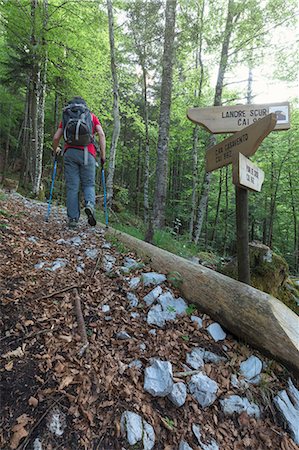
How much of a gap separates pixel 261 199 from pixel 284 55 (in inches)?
350

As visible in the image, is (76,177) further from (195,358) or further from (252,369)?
(252,369)

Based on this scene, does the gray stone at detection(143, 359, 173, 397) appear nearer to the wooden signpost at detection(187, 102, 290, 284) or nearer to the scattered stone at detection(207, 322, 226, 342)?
the scattered stone at detection(207, 322, 226, 342)

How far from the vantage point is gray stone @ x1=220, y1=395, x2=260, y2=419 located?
7.03 feet

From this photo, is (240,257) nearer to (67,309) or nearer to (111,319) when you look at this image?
(111,319)

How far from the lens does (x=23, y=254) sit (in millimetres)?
3486

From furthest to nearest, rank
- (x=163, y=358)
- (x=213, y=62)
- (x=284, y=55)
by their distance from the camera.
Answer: (x=213, y=62) → (x=284, y=55) → (x=163, y=358)

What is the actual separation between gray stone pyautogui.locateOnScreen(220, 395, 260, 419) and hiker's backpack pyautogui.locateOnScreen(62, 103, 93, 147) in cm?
452

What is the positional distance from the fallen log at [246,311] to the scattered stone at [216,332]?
7 cm

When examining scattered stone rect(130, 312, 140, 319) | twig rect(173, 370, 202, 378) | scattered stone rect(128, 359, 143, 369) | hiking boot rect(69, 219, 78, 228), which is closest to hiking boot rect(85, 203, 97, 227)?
hiking boot rect(69, 219, 78, 228)

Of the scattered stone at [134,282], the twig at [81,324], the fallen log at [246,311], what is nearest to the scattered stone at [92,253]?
the scattered stone at [134,282]

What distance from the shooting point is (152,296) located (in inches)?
122

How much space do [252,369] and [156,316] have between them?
42.3 inches

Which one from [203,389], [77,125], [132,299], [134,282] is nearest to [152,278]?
[134,282]

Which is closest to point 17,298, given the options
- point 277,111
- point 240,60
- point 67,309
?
point 67,309
